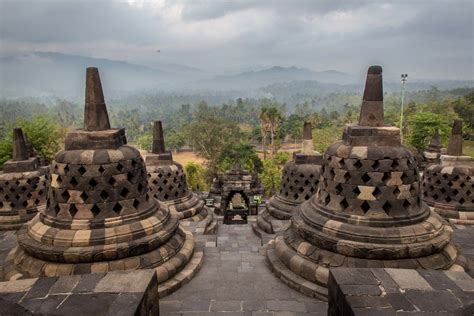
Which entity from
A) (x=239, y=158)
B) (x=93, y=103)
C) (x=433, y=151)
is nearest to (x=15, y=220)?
(x=93, y=103)

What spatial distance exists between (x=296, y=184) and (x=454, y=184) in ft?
14.9

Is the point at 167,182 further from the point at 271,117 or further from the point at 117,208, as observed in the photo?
the point at 271,117

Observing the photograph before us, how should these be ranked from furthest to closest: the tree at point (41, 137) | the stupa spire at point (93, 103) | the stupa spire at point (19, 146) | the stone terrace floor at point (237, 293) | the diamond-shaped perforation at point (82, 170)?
the tree at point (41, 137), the stupa spire at point (19, 146), the stupa spire at point (93, 103), the diamond-shaped perforation at point (82, 170), the stone terrace floor at point (237, 293)

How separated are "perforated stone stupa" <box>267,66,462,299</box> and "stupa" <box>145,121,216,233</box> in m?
5.84

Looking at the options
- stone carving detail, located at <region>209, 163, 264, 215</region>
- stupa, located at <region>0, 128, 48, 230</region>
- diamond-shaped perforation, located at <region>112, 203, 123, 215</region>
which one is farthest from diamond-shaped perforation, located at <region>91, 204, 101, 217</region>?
stone carving detail, located at <region>209, 163, 264, 215</region>

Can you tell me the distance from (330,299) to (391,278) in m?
0.85

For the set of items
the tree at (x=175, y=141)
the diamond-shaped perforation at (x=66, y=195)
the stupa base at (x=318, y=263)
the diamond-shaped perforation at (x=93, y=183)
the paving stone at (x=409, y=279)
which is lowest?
the tree at (x=175, y=141)

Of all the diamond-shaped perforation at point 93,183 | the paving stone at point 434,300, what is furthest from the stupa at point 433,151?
the diamond-shaped perforation at point 93,183

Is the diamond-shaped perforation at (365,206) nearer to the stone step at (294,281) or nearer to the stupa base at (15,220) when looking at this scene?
the stone step at (294,281)

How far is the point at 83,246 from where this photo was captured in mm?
5461

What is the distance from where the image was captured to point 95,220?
18.7ft

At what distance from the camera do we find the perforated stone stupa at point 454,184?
893 centimetres

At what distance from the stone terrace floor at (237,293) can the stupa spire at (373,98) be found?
135 inches

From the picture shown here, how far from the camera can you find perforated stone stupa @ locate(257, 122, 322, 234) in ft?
34.0
